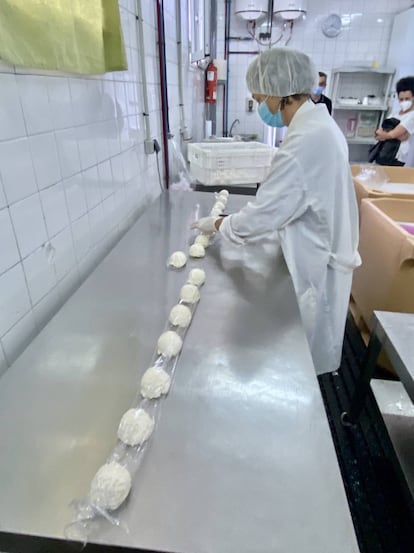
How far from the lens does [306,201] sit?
121 centimetres

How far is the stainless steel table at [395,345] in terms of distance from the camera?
1.04m

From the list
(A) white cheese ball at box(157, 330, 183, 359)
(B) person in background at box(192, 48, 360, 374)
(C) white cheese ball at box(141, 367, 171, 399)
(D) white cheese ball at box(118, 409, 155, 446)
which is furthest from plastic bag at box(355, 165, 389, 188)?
(D) white cheese ball at box(118, 409, 155, 446)

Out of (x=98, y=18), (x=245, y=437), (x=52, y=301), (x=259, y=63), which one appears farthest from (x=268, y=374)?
(x=98, y=18)

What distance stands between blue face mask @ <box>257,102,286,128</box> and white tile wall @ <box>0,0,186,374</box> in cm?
62

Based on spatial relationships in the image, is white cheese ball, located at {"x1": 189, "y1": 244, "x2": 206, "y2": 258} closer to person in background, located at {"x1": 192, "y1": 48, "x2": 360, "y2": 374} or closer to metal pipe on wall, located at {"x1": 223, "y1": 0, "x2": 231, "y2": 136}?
person in background, located at {"x1": 192, "y1": 48, "x2": 360, "y2": 374}

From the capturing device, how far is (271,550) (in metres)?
0.47

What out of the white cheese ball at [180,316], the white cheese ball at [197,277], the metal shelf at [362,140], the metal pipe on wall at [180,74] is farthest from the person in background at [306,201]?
the metal shelf at [362,140]

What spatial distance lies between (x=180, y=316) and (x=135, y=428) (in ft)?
1.17

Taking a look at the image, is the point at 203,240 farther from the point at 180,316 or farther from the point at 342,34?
the point at 342,34

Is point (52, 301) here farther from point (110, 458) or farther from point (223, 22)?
point (223, 22)

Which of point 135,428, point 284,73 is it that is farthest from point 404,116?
point 135,428

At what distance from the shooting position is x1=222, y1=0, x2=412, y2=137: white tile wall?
4008 mm

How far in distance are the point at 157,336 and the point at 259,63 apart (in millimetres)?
1047

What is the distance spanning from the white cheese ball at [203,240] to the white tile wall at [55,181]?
384mm
